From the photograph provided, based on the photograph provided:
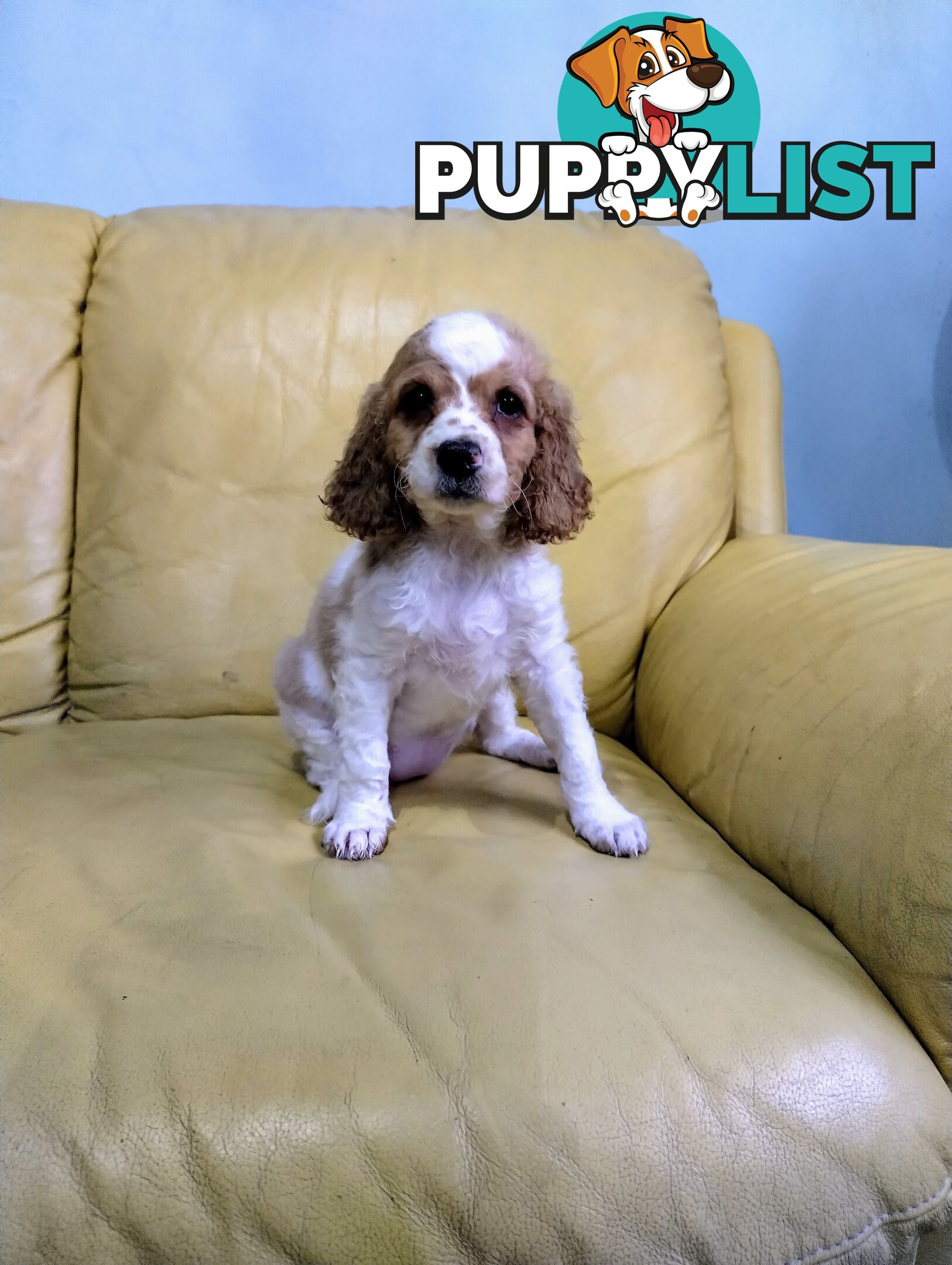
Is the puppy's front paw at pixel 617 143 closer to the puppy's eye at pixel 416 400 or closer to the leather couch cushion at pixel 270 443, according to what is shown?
the leather couch cushion at pixel 270 443

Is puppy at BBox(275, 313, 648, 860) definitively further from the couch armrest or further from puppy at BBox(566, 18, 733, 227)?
puppy at BBox(566, 18, 733, 227)

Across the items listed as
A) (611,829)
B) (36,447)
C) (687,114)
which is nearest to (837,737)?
(611,829)

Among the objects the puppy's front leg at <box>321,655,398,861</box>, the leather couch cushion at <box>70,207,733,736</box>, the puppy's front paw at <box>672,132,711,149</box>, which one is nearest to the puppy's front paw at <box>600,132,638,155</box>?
the puppy's front paw at <box>672,132,711,149</box>

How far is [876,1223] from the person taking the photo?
0.68 meters

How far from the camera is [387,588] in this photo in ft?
4.09

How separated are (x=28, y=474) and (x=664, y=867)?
1.53 meters

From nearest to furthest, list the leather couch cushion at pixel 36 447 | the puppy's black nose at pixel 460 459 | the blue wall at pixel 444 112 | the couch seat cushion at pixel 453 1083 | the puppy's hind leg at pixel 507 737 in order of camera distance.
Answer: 1. the couch seat cushion at pixel 453 1083
2. the puppy's black nose at pixel 460 459
3. the puppy's hind leg at pixel 507 737
4. the leather couch cushion at pixel 36 447
5. the blue wall at pixel 444 112

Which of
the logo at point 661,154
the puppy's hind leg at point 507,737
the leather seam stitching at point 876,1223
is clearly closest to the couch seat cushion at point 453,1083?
the leather seam stitching at point 876,1223

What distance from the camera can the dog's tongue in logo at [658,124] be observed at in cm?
200

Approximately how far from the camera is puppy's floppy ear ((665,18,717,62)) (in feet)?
6.29

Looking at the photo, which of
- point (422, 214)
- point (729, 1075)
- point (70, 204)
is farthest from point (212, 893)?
point (70, 204)

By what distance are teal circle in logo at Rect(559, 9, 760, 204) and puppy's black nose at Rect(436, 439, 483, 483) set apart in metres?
1.35

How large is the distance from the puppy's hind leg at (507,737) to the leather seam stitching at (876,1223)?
2.88 ft

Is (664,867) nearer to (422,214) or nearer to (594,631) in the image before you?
(594,631)
